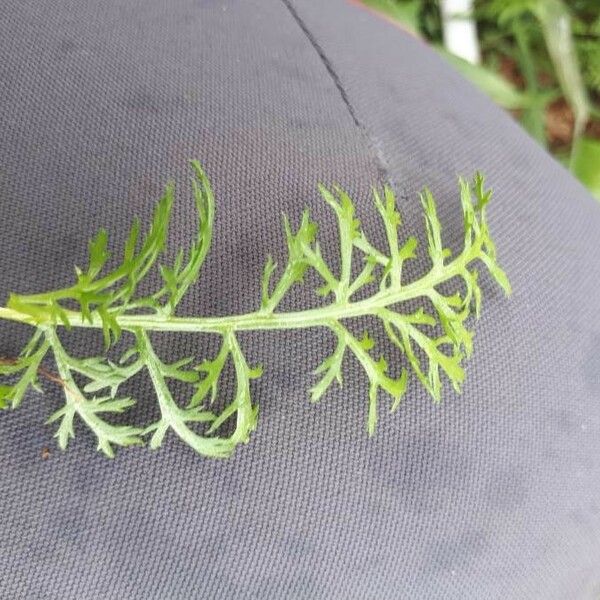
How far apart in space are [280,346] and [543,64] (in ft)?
3.28

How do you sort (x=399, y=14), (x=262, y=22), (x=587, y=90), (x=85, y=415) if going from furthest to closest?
1. (x=587, y=90)
2. (x=399, y=14)
3. (x=262, y=22)
4. (x=85, y=415)

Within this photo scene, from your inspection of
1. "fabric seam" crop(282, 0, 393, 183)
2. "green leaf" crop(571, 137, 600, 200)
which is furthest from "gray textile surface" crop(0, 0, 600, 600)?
"green leaf" crop(571, 137, 600, 200)

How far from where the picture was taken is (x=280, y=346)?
1.75ft

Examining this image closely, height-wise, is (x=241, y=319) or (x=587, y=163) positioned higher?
(x=241, y=319)

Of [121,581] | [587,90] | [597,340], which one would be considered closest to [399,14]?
[587,90]

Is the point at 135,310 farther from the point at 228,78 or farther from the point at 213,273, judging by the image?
the point at 228,78

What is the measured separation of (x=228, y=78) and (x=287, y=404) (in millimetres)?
269

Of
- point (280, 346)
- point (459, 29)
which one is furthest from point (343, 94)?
point (459, 29)

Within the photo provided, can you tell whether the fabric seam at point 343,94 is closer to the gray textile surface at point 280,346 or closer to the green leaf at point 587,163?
the gray textile surface at point 280,346

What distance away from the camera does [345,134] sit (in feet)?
1.98

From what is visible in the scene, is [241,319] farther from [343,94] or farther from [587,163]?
[587,163]

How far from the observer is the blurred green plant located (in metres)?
1.16

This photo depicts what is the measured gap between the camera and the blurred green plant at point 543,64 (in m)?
1.16

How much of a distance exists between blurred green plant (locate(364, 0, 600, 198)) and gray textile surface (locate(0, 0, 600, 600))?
531 millimetres
